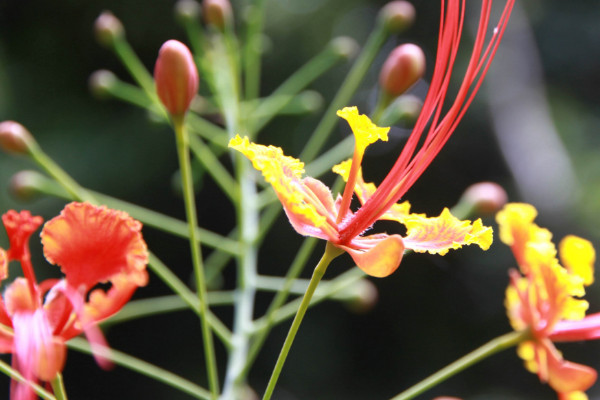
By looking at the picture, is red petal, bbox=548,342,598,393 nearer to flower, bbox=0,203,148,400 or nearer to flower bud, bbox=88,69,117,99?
flower, bbox=0,203,148,400

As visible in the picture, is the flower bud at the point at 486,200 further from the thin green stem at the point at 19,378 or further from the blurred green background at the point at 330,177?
the blurred green background at the point at 330,177

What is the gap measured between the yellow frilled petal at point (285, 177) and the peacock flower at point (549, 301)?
39cm

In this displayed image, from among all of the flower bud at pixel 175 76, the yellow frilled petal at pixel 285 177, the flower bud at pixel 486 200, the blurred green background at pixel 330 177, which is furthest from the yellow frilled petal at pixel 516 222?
the blurred green background at pixel 330 177

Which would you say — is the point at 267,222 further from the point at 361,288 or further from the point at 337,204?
the point at 337,204

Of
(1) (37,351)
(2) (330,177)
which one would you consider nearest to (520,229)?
(1) (37,351)

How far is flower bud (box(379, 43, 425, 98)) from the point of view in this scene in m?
1.14

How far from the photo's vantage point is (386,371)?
3.77m

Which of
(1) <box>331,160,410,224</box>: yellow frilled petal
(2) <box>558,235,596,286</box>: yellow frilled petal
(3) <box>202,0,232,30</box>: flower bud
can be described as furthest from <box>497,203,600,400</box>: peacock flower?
(3) <box>202,0,232,30</box>: flower bud

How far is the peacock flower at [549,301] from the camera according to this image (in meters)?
0.96

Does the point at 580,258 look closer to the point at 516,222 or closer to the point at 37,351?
the point at 516,222

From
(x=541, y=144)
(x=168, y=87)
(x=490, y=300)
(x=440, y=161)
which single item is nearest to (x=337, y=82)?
(x=440, y=161)

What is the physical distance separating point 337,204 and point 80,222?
1.02 ft

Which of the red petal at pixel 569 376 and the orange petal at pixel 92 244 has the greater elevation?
the red petal at pixel 569 376

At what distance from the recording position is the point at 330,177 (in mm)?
3688
